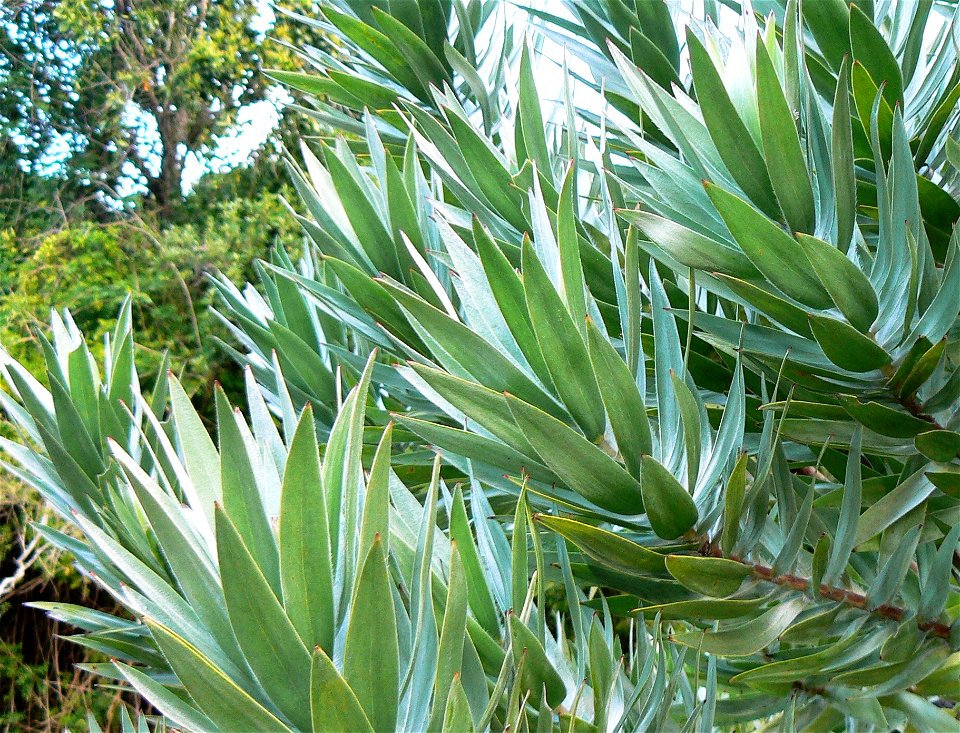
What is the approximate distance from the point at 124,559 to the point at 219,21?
5468 millimetres

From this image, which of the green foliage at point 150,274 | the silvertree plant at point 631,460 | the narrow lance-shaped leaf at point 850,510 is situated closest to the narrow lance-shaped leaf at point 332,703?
the silvertree plant at point 631,460

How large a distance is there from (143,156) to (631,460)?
215 inches

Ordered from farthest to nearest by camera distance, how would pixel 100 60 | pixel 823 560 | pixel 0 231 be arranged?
pixel 100 60, pixel 0 231, pixel 823 560

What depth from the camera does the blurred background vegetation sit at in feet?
13.8

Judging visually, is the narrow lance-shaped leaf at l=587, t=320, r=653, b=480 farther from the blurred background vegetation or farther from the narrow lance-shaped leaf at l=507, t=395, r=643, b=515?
the blurred background vegetation

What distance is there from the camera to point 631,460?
1.12 feet

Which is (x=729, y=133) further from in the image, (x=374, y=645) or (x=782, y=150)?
(x=374, y=645)

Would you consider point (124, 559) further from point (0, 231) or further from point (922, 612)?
point (0, 231)

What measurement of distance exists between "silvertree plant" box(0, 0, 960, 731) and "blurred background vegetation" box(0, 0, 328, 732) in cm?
376

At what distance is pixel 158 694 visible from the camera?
286 mm

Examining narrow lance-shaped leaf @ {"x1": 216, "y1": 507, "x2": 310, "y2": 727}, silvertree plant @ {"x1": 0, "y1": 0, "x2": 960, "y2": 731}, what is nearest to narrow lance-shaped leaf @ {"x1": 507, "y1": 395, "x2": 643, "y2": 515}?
silvertree plant @ {"x1": 0, "y1": 0, "x2": 960, "y2": 731}

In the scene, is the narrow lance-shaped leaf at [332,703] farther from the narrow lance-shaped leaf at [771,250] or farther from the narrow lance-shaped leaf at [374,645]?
the narrow lance-shaped leaf at [771,250]

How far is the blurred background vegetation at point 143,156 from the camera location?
422 cm

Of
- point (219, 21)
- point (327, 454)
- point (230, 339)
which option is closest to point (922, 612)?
point (327, 454)
